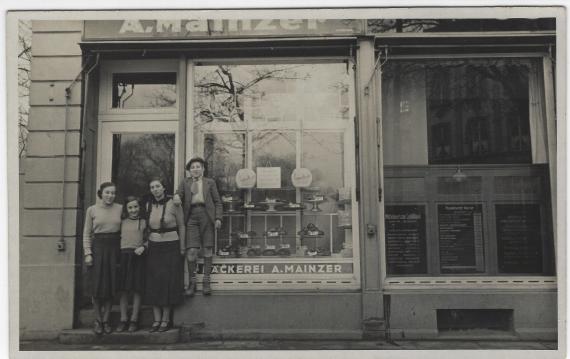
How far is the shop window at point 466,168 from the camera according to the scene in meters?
7.42

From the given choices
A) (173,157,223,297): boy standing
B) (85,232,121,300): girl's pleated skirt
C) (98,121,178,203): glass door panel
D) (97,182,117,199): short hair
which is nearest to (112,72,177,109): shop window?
(98,121,178,203): glass door panel

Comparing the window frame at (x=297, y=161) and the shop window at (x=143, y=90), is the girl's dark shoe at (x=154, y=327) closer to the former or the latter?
the window frame at (x=297, y=161)

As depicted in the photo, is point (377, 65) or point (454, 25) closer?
point (454, 25)

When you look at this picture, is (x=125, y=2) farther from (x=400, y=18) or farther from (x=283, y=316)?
(x=283, y=316)

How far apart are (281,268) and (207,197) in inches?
54.0

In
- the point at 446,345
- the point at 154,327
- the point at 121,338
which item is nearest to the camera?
the point at 446,345

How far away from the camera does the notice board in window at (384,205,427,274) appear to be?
7387 mm

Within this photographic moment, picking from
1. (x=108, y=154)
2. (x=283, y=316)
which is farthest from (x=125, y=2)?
(x=283, y=316)

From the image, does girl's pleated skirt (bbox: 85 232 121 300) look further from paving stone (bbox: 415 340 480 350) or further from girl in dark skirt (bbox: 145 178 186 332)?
paving stone (bbox: 415 340 480 350)

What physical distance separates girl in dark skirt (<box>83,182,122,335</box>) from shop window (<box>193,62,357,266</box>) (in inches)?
56.1

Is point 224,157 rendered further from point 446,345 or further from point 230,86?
point 446,345

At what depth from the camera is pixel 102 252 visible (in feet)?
23.1

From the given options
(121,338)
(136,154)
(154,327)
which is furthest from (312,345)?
(136,154)

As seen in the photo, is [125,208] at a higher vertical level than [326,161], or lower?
lower
